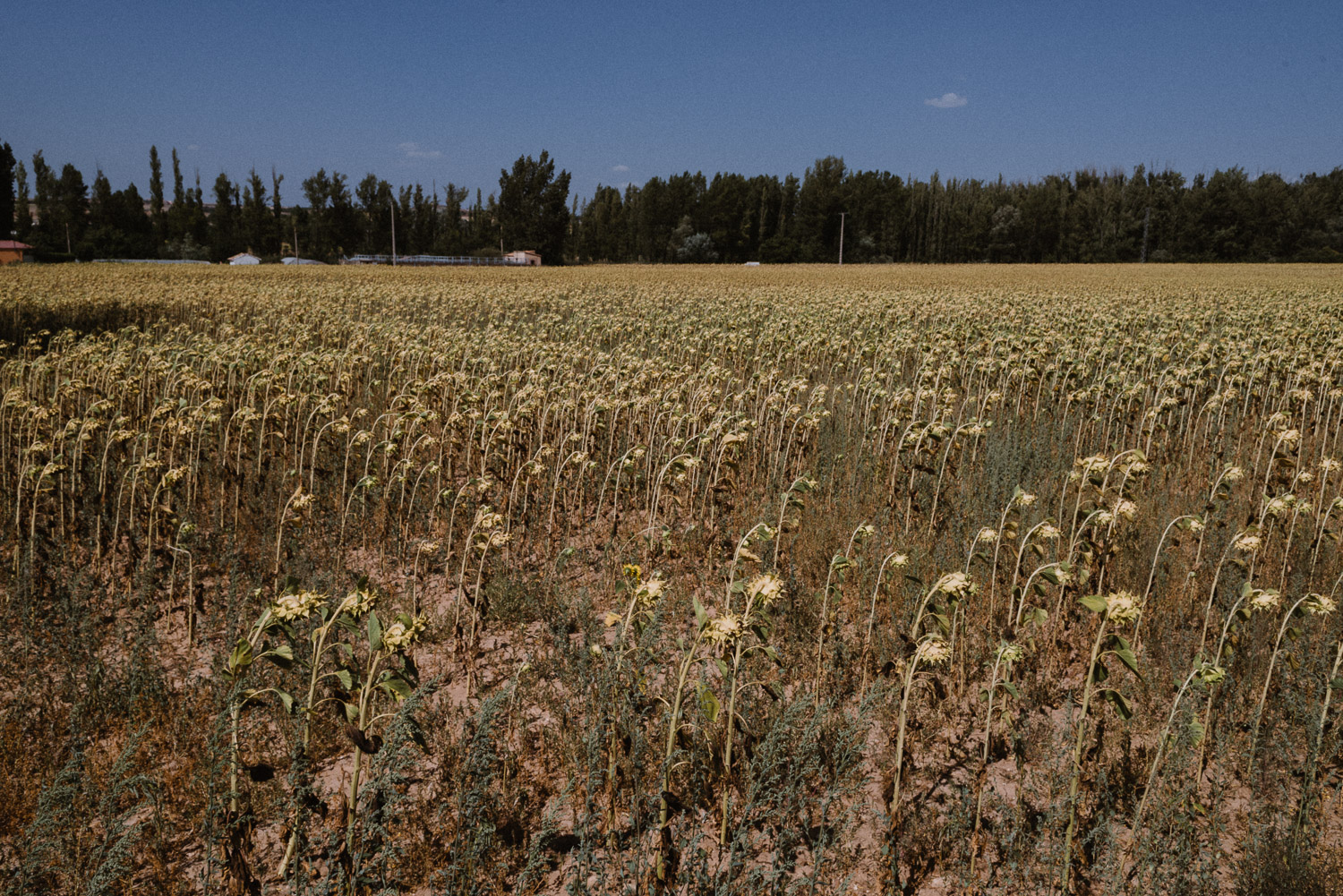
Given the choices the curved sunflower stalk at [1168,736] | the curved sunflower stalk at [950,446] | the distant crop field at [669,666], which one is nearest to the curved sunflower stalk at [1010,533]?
the distant crop field at [669,666]

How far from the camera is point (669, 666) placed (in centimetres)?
400

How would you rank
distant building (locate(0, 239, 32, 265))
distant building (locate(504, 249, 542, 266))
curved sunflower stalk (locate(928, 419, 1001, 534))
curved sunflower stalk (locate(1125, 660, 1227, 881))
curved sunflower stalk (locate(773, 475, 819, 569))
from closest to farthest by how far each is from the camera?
curved sunflower stalk (locate(1125, 660, 1227, 881))
curved sunflower stalk (locate(773, 475, 819, 569))
curved sunflower stalk (locate(928, 419, 1001, 534))
distant building (locate(0, 239, 32, 265))
distant building (locate(504, 249, 542, 266))

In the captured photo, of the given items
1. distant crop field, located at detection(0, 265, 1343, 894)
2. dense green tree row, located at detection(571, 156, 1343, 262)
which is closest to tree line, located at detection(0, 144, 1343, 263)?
dense green tree row, located at detection(571, 156, 1343, 262)

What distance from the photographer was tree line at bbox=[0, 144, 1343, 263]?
80.2 meters

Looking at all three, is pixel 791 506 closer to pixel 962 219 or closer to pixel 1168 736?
pixel 1168 736

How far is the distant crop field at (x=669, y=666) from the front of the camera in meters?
2.63

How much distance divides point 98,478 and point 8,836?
4.23 m

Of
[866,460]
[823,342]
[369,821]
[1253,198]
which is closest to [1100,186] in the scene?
[1253,198]

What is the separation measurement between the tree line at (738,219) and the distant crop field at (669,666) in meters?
75.9

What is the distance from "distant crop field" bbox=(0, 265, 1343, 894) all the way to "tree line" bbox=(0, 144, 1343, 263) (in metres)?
75.9

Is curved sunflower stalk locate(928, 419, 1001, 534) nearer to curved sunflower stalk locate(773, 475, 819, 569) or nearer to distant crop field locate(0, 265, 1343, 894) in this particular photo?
distant crop field locate(0, 265, 1343, 894)

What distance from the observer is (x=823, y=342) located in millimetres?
13289

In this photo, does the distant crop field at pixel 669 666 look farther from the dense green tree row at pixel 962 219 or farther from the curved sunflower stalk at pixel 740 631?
the dense green tree row at pixel 962 219

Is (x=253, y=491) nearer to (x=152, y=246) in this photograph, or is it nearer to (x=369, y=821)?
(x=369, y=821)
